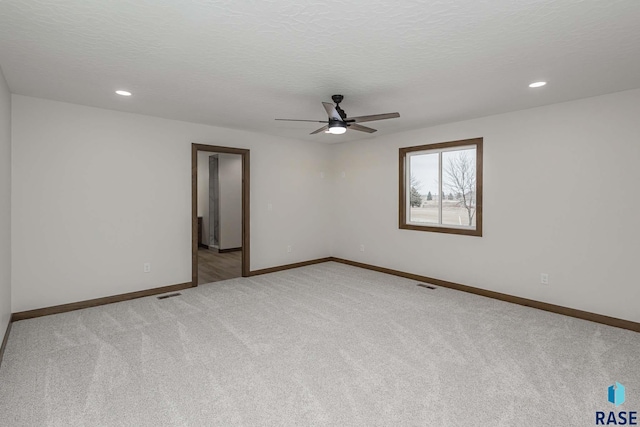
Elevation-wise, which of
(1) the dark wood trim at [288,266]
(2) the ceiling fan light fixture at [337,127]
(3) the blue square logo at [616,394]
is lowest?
(3) the blue square logo at [616,394]

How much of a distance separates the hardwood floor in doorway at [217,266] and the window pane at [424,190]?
10.7 ft

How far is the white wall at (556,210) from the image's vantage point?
11.4 ft

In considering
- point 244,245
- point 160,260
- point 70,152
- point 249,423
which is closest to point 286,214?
point 244,245

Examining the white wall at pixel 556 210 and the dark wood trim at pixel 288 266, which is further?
the dark wood trim at pixel 288 266

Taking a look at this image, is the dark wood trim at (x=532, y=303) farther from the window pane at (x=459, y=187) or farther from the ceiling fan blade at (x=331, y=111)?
the ceiling fan blade at (x=331, y=111)

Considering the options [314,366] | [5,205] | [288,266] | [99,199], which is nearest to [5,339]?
[5,205]

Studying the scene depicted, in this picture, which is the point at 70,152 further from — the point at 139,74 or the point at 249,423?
the point at 249,423

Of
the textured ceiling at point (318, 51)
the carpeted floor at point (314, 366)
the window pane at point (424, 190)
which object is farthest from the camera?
the window pane at point (424, 190)

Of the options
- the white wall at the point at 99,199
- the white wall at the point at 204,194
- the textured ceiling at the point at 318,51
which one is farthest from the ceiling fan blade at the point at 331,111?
the white wall at the point at 204,194

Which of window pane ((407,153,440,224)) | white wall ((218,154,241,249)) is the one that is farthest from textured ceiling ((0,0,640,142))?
white wall ((218,154,241,249))

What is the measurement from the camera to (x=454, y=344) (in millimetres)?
3018

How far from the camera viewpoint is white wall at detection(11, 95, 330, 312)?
3.68 m

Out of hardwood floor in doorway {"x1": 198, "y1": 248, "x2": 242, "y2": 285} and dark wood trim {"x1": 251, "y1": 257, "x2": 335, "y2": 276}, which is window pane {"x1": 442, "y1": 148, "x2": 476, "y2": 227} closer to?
dark wood trim {"x1": 251, "y1": 257, "x2": 335, "y2": 276}

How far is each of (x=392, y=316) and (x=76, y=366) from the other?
3007mm
